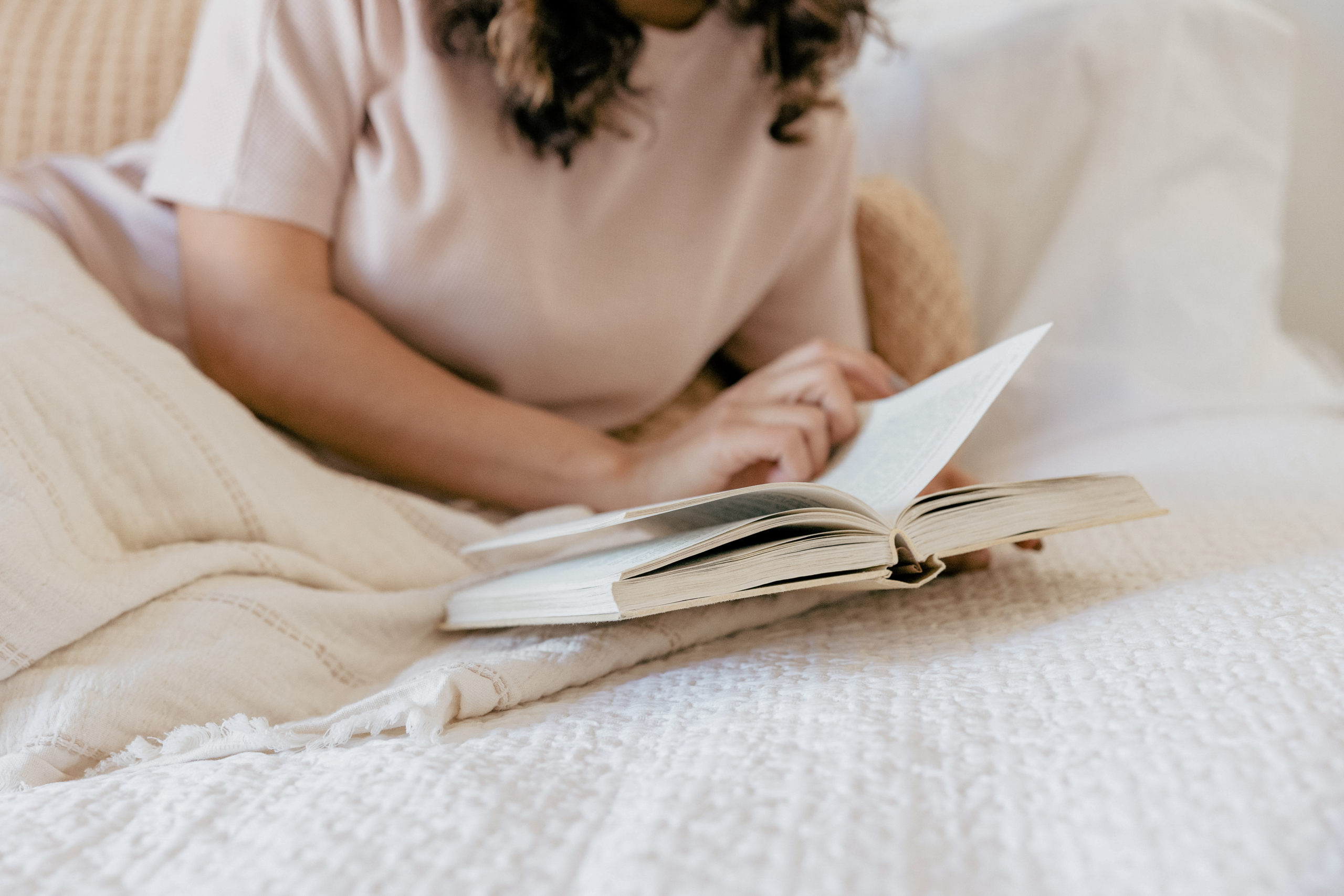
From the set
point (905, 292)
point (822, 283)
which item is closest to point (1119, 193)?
point (905, 292)

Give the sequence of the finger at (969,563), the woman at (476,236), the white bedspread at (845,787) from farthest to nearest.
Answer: the woman at (476,236) < the finger at (969,563) < the white bedspread at (845,787)

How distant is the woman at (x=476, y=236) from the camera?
2.16 feet

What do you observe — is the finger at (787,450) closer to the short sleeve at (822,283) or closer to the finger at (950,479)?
the finger at (950,479)

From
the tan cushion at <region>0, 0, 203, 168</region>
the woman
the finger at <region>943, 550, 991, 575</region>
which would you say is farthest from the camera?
the tan cushion at <region>0, 0, 203, 168</region>

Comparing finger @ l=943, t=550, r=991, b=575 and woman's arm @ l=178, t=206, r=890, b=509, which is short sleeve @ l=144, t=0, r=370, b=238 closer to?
woman's arm @ l=178, t=206, r=890, b=509

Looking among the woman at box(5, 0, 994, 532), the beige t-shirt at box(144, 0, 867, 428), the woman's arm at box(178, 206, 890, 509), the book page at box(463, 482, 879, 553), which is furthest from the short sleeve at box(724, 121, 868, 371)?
the book page at box(463, 482, 879, 553)

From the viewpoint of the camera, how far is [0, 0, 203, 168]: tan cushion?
0.87 m

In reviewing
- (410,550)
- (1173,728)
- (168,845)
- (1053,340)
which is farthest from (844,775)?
(1053,340)

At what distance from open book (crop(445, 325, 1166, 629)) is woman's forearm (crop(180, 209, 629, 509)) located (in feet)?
0.61

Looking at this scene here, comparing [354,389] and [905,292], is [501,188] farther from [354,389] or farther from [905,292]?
[905,292]

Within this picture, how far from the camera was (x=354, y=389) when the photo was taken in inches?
26.4

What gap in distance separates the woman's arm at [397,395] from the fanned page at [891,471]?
8 centimetres

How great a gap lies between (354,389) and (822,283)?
0.49 m

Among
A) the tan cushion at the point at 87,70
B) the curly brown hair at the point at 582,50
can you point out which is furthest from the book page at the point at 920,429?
the tan cushion at the point at 87,70
